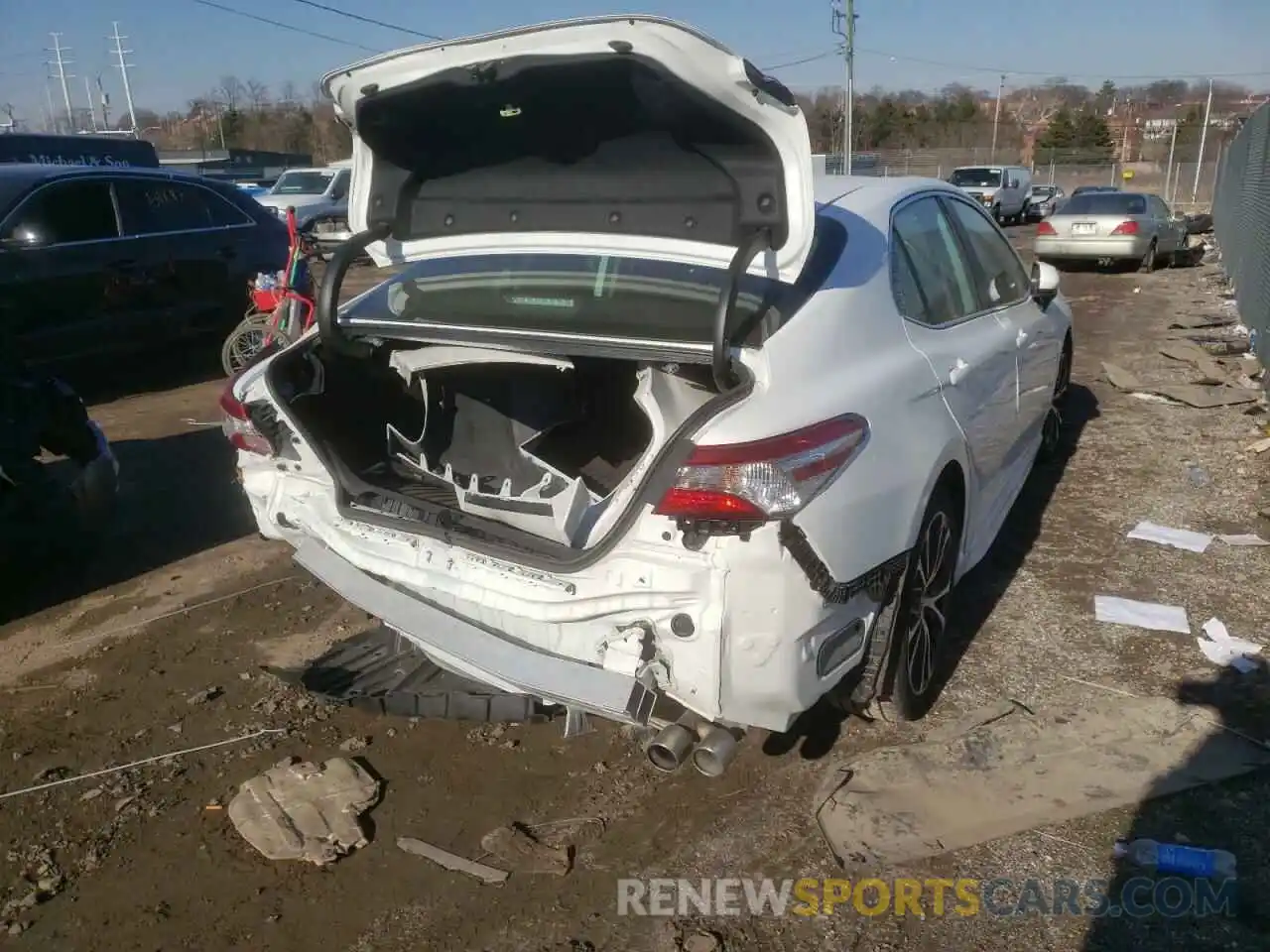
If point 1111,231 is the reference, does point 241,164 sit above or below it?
above

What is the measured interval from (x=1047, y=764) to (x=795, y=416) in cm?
152

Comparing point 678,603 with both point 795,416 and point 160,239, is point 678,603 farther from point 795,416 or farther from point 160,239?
point 160,239

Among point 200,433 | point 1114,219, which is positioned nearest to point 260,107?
point 1114,219

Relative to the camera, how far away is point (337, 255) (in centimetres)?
328

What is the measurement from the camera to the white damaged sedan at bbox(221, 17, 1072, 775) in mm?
2440

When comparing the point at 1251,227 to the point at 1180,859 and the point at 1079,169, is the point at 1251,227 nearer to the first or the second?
the point at 1180,859

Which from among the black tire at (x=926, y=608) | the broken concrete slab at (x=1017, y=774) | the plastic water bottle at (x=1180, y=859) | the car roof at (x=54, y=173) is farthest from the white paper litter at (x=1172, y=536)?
the car roof at (x=54, y=173)

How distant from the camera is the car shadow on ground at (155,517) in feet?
15.4

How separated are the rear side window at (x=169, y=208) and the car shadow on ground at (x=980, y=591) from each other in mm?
7572

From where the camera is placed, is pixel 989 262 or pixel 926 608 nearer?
pixel 926 608

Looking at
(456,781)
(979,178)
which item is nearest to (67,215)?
(456,781)

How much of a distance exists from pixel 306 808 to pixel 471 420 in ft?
4.73

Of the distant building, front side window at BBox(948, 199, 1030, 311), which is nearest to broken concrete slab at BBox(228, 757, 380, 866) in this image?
front side window at BBox(948, 199, 1030, 311)

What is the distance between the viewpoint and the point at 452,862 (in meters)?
2.77
